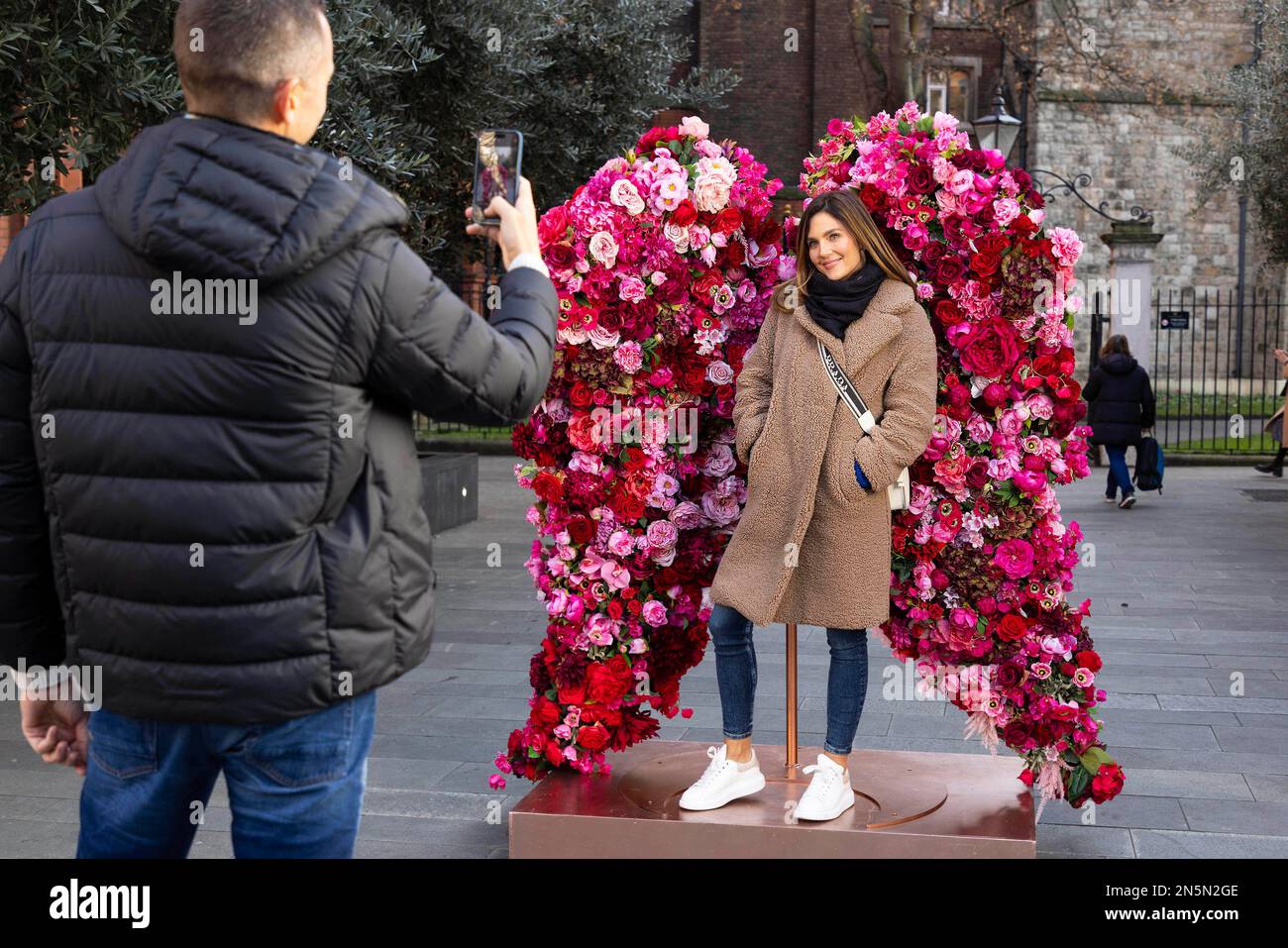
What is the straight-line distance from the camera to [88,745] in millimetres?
2318

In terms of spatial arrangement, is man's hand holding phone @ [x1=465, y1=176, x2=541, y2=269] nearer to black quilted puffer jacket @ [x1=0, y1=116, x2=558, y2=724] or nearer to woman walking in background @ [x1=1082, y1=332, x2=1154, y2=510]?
black quilted puffer jacket @ [x1=0, y1=116, x2=558, y2=724]

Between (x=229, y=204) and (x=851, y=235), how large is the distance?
7.79ft

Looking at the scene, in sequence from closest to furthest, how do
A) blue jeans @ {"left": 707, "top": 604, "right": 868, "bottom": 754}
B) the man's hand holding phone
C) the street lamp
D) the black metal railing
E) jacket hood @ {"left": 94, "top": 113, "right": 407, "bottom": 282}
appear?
jacket hood @ {"left": 94, "top": 113, "right": 407, "bottom": 282}, the man's hand holding phone, blue jeans @ {"left": 707, "top": 604, "right": 868, "bottom": 754}, the street lamp, the black metal railing

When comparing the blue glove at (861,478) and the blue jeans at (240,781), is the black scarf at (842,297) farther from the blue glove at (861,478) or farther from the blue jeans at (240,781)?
the blue jeans at (240,781)

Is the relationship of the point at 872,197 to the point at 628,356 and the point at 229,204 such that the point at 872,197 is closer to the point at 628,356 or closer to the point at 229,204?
the point at 628,356

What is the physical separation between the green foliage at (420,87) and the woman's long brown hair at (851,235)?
144 inches

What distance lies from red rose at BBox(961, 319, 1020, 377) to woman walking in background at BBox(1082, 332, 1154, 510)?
10.1 metres

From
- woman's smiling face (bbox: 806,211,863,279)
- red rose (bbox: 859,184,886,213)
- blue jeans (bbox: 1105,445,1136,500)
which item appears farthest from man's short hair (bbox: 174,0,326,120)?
blue jeans (bbox: 1105,445,1136,500)

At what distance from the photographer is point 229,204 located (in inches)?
80.7

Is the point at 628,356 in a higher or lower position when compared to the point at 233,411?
higher

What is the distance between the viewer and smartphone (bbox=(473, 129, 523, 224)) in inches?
104

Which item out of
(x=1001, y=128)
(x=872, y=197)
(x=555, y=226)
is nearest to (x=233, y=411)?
(x=555, y=226)
